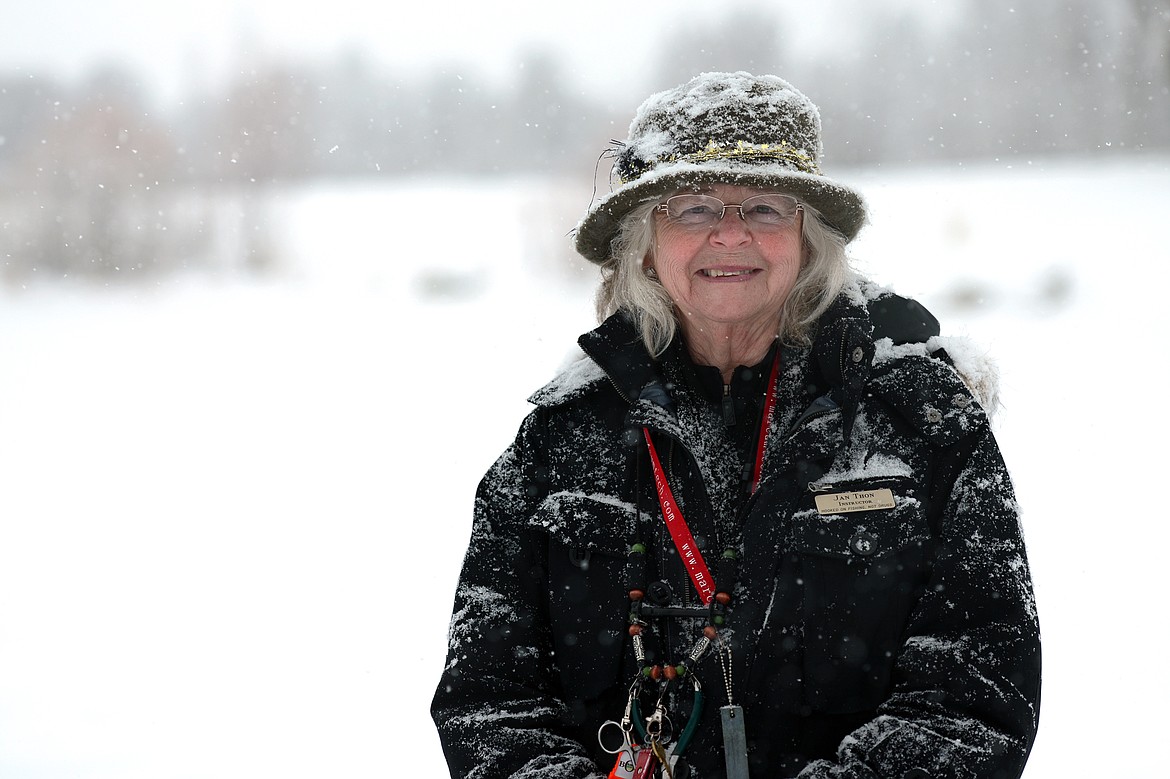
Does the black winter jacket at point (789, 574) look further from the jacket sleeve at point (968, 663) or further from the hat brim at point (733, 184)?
the hat brim at point (733, 184)

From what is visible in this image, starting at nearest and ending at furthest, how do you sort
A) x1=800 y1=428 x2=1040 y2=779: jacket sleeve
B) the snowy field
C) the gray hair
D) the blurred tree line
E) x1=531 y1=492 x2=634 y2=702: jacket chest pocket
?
Answer: x1=800 y1=428 x2=1040 y2=779: jacket sleeve
x1=531 y1=492 x2=634 y2=702: jacket chest pocket
the gray hair
the snowy field
the blurred tree line

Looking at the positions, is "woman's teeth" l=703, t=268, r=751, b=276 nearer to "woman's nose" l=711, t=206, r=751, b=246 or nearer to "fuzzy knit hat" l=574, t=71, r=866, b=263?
"woman's nose" l=711, t=206, r=751, b=246

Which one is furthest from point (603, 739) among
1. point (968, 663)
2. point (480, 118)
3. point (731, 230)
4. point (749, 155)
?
point (480, 118)

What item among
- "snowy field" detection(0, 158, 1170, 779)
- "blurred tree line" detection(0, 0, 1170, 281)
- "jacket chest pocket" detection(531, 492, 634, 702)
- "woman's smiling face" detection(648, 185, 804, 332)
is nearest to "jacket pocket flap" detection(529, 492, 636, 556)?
"jacket chest pocket" detection(531, 492, 634, 702)

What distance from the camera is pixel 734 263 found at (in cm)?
229

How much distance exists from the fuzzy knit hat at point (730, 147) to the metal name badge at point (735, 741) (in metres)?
1.07

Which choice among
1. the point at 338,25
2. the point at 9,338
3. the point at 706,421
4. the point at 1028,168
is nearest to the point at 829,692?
the point at 706,421

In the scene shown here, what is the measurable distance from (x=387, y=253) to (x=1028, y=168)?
1285 cm

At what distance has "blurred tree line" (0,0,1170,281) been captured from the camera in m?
19.3

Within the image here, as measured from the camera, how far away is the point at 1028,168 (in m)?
21.5

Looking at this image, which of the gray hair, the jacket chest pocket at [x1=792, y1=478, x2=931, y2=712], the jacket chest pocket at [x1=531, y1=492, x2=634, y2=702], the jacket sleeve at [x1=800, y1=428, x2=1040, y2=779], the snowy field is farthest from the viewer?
the snowy field

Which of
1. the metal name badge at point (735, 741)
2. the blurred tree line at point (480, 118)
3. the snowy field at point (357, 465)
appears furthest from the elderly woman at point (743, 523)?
the blurred tree line at point (480, 118)

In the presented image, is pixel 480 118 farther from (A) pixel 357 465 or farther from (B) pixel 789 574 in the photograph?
(B) pixel 789 574

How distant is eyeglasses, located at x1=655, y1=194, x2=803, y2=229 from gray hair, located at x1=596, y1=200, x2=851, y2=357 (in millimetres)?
61
